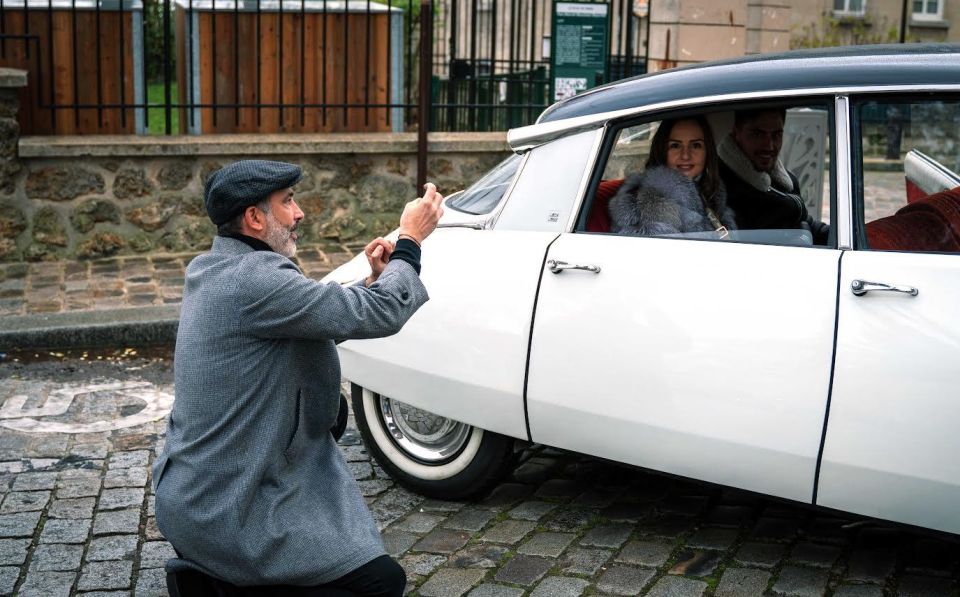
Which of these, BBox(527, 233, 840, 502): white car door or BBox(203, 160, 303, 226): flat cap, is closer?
BBox(203, 160, 303, 226): flat cap

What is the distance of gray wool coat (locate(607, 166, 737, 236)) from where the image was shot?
4.32 metres

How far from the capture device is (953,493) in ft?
12.0

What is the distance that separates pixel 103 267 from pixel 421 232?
22.2 feet

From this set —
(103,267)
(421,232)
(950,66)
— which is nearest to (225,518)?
(421,232)

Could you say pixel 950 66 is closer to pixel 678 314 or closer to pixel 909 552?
pixel 678 314

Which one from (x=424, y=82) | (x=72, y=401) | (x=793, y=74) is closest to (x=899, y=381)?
(x=793, y=74)

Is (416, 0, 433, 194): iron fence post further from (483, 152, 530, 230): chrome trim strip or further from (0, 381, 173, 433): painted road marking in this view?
(483, 152, 530, 230): chrome trim strip

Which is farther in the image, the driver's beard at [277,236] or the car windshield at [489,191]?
the car windshield at [489,191]

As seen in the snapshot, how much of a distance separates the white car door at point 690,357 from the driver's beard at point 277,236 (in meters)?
1.26

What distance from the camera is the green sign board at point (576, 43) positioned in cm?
1067

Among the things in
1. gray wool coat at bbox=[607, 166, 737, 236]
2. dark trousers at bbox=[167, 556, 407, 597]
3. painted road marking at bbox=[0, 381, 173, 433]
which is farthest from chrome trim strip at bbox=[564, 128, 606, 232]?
painted road marking at bbox=[0, 381, 173, 433]

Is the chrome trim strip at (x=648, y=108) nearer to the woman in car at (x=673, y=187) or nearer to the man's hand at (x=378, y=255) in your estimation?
the woman in car at (x=673, y=187)

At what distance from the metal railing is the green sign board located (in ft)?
0.98

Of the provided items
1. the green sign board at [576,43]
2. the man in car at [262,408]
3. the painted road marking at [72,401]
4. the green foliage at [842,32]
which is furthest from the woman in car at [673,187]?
the green foliage at [842,32]
